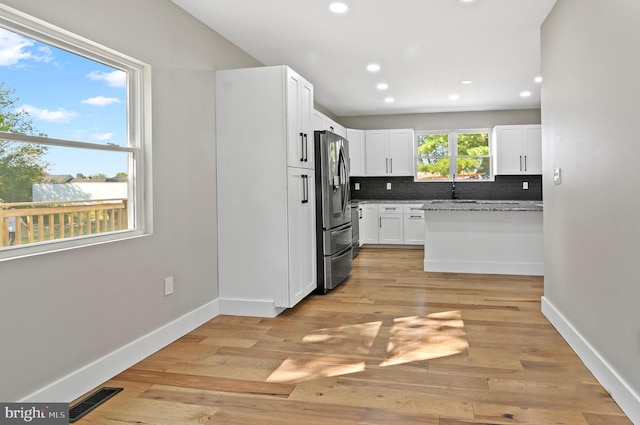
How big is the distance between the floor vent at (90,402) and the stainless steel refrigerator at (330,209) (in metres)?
2.46

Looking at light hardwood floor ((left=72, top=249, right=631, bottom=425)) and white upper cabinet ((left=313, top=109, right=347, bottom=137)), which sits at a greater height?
white upper cabinet ((left=313, top=109, right=347, bottom=137))

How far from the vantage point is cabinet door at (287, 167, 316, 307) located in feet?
12.6

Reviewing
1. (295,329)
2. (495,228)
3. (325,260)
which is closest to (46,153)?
(295,329)

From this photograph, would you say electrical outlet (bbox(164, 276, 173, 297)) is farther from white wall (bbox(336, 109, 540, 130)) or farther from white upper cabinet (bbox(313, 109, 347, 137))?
white wall (bbox(336, 109, 540, 130))

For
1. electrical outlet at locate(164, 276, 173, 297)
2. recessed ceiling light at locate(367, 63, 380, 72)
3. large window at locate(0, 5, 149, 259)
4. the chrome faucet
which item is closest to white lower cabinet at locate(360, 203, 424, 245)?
the chrome faucet

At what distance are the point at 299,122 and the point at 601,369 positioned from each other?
2826 millimetres

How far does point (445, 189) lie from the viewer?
27.0 feet

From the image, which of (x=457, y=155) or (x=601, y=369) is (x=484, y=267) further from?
(x=601, y=369)

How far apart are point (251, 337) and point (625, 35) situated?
284cm

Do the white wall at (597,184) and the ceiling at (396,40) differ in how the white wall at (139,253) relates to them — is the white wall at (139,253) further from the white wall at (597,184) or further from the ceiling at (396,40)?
the white wall at (597,184)

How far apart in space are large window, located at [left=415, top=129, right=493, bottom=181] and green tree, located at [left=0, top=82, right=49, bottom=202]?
22.4 feet

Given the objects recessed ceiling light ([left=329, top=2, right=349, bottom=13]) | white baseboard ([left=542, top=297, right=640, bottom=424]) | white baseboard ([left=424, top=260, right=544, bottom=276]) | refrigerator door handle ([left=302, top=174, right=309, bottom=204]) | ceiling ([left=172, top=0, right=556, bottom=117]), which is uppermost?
ceiling ([left=172, top=0, right=556, bottom=117])

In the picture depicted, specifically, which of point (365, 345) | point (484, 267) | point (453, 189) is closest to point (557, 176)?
point (365, 345)

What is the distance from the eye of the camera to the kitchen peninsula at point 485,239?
18.1ft
